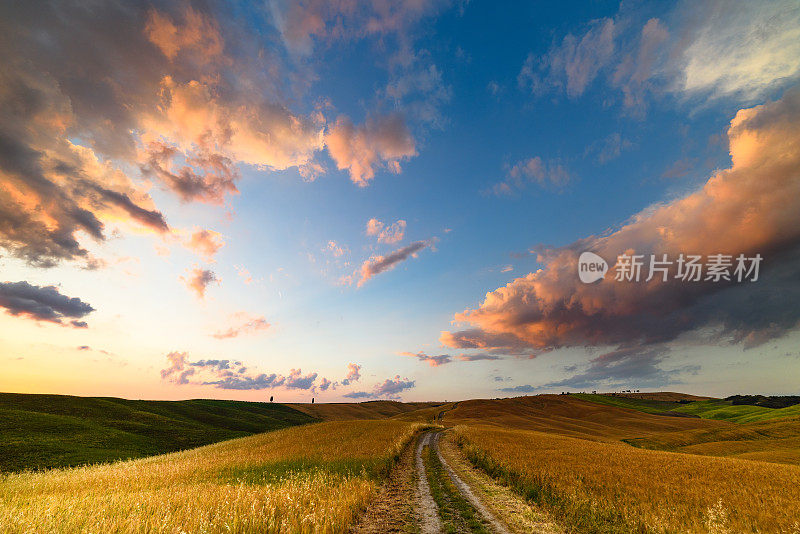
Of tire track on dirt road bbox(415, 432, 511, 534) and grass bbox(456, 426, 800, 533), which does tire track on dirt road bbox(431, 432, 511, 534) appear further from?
grass bbox(456, 426, 800, 533)

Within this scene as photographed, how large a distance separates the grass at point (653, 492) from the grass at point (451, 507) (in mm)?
2864

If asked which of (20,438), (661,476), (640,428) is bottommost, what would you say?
(640,428)

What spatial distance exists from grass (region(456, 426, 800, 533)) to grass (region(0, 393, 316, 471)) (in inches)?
1608

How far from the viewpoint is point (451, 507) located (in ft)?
41.3

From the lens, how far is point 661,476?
1828 cm

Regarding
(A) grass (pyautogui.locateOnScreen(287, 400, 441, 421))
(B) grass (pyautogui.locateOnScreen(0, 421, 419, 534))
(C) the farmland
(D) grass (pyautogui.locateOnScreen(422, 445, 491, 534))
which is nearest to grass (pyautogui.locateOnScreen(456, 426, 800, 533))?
(C) the farmland

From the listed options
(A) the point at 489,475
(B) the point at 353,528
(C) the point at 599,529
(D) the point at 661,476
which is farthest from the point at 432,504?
(D) the point at 661,476

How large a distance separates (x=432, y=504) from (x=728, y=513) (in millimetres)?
10556

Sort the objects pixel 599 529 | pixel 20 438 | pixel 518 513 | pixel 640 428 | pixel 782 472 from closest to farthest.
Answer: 1. pixel 599 529
2. pixel 518 513
3. pixel 782 472
4. pixel 20 438
5. pixel 640 428

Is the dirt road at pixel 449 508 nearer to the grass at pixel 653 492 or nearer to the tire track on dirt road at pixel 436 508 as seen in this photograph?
the tire track on dirt road at pixel 436 508

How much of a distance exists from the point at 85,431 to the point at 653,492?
6095 cm

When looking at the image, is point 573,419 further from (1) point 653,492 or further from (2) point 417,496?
(2) point 417,496

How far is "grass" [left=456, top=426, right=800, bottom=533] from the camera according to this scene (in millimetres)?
10691

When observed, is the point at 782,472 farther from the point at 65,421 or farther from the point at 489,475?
the point at 65,421
